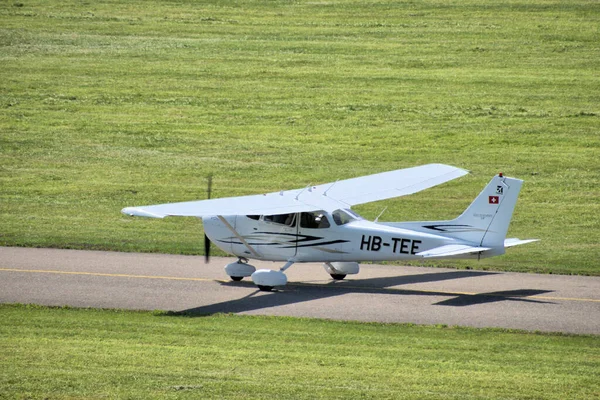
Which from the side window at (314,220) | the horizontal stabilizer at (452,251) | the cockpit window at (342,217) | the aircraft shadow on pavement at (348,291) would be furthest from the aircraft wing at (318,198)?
the horizontal stabilizer at (452,251)

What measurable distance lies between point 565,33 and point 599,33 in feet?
5.20

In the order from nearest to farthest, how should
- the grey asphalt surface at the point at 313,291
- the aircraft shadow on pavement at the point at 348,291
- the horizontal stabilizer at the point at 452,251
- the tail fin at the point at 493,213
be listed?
1. the grey asphalt surface at the point at 313,291
2. the horizontal stabilizer at the point at 452,251
3. the aircraft shadow on pavement at the point at 348,291
4. the tail fin at the point at 493,213

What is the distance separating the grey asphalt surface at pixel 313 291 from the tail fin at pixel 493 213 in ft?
4.42

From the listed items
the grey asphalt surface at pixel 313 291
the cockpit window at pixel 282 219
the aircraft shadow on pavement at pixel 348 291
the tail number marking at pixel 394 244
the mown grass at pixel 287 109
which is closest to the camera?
the grey asphalt surface at pixel 313 291

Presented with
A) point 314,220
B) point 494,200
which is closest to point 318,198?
point 314,220

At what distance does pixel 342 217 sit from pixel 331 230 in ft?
1.28

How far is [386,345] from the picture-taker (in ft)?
60.8

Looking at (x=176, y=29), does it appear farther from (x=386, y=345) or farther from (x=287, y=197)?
(x=386, y=345)

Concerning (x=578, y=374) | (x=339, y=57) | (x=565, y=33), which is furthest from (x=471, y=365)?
(x=565, y=33)

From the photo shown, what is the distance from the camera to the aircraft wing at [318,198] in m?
22.1

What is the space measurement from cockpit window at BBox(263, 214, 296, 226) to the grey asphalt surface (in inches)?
58.9

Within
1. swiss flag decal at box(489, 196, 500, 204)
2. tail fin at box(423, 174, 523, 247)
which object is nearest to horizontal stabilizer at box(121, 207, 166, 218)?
tail fin at box(423, 174, 523, 247)

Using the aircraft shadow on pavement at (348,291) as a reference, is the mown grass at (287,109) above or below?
above

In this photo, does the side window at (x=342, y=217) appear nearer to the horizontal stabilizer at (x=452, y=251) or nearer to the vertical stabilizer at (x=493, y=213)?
the horizontal stabilizer at (x=452, y=251)
